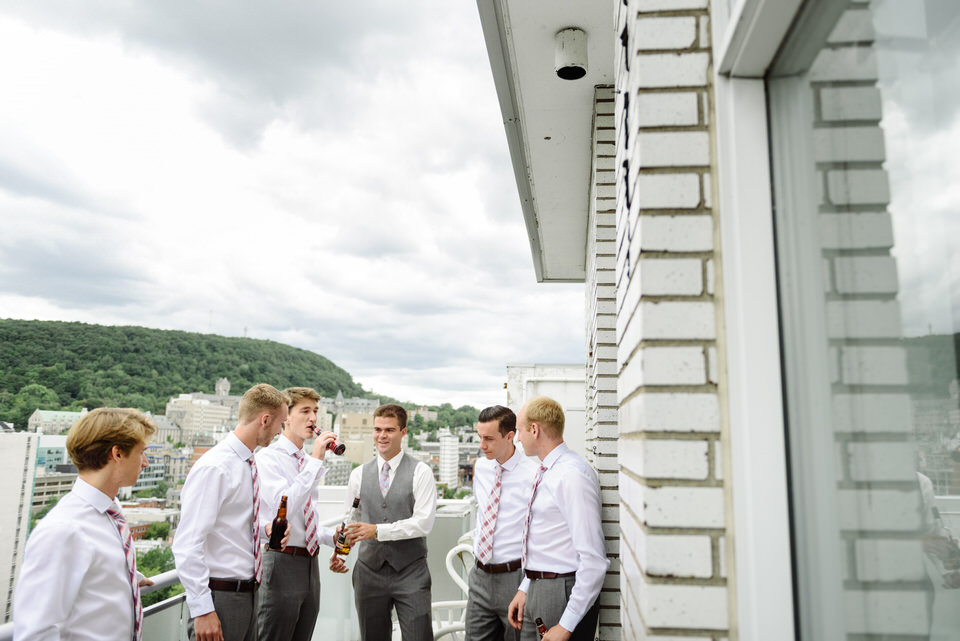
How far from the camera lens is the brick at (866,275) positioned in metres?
0.91

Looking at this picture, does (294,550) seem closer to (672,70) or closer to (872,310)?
(672,70)

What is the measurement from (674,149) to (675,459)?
2.30 ft

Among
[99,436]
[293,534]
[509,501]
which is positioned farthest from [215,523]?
[509,501]

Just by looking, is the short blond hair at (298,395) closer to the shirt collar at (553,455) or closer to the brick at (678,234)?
the shirt collar at (553,455)

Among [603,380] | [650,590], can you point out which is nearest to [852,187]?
[650,590]

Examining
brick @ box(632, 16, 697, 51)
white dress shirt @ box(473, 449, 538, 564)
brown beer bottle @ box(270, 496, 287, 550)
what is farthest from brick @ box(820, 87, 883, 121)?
brown beer bottle @ box(270, 496, 287, 550)

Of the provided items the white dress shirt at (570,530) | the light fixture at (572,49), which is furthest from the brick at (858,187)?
the light fixture at (572,49)

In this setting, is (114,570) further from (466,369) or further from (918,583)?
(466,369)

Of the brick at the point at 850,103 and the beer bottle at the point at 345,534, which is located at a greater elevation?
the brick at the point at 850,103

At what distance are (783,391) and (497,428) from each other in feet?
9.04

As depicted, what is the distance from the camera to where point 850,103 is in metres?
1.01

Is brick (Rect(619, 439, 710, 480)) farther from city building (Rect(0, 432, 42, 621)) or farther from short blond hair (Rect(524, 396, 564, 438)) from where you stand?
city building (Rect(0, 432, 42, 621))

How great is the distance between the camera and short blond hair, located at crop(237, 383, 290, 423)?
333 cm

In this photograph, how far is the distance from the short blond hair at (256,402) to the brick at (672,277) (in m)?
2.53
